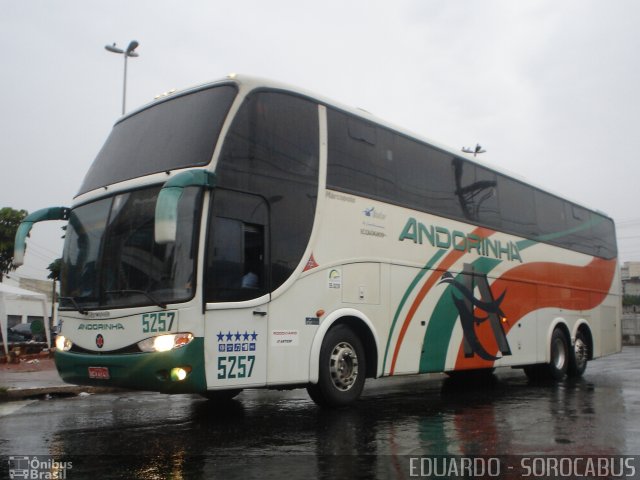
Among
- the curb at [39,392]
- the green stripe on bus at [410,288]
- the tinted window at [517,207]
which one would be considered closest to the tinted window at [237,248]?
the green stripe on bus at [410,288]

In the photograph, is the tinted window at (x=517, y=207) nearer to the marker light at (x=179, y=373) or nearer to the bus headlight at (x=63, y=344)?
the marker light at (x=179, y=373)

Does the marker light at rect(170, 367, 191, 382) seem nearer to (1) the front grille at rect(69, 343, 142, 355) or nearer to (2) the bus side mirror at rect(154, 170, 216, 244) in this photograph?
(1) the front grille at rect(69, 343, 142, 355)

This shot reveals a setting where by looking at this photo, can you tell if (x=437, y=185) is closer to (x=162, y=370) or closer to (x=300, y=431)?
(x=300, y=431)

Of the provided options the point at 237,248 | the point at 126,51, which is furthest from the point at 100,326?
the point at 126,51

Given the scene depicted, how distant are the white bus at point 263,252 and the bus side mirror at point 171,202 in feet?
0.05

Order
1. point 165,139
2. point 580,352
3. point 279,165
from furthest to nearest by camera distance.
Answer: point 580,352 < point 279,165 < point 165,139

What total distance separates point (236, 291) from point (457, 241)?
5.20 metres

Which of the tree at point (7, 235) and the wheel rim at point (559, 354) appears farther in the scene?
the tree at point (7, 235)

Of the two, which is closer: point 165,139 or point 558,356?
point 165,139

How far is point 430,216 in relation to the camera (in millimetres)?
A: 10750

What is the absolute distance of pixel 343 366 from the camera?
8.64 metres

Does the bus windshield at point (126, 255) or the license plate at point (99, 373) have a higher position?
the bus windshield at point (126, 255)

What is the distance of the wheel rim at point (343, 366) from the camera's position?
8516 mm

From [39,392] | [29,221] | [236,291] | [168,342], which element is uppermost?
[29,221]
